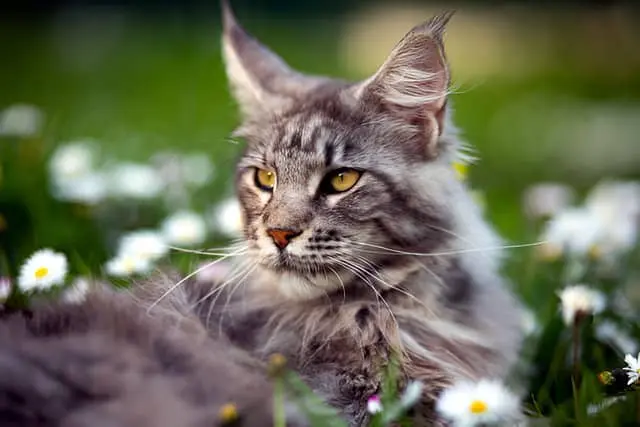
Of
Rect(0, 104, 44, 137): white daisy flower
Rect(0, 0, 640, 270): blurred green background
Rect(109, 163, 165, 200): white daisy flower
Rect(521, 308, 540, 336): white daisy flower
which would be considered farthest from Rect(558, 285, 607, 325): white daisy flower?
Rect(0, 104, 44, 137): white daisy flower

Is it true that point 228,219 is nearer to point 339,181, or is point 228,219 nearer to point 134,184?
point 134,184

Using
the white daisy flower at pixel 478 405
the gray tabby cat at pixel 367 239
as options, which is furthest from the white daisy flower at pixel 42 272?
the white daisy flower at pixel 478 405

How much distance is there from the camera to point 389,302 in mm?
1919

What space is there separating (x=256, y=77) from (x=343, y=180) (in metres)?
0.49

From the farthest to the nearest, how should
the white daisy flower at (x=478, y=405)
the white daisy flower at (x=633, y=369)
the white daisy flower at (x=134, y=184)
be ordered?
the white daisy flower at (x=134, y=184) → the white daisy flower at (x=633, y=369) → the white daisy flower at (x=478, y=405)

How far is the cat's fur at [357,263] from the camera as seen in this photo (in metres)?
1.79

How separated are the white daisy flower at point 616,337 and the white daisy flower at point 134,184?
5.55 ft

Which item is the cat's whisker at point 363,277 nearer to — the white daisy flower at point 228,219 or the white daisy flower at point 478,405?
the white daisy flower at point 478,405

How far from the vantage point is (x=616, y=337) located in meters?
2.23

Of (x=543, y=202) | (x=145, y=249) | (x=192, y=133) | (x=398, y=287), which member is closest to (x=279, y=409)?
(x=398, y=287)

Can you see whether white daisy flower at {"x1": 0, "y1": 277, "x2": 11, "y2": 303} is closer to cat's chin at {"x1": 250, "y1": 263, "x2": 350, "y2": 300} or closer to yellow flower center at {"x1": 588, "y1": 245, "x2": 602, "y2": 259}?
cat's chin at {"x1": 250, "y1": 263, "x2": 350, "y2": 300}

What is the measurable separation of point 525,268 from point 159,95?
3.99m

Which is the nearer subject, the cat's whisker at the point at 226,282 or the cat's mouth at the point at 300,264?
the cat's mouth at the point at 300,264

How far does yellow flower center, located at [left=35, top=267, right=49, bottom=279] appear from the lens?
6.40ft
